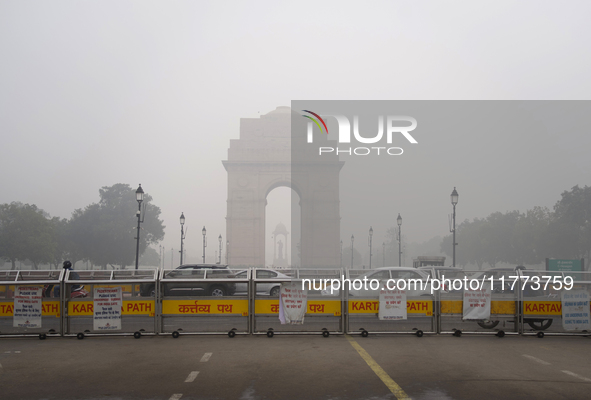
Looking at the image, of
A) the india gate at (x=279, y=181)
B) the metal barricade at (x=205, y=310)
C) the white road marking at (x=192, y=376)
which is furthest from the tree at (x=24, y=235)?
the white road marking at (x=192, y=376)

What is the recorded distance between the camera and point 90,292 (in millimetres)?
11805

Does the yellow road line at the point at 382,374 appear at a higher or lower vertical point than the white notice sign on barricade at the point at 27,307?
lower

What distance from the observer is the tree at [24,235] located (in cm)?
6062

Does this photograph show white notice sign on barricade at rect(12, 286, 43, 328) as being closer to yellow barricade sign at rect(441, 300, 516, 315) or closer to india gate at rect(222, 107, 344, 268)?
yellow barricade sign at rect(441, 300, 516, 315)

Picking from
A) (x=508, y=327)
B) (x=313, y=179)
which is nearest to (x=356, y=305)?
(x=508, y=327)

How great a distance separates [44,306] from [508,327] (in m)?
9.97

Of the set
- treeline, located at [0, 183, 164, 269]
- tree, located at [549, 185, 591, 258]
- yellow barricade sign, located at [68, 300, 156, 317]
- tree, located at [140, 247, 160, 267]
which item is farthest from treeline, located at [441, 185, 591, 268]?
tree, located at [140, 247, 160, 267]

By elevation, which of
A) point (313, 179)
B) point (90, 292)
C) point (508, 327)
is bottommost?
point (508, 327)

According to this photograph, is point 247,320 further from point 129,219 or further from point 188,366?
point 129,219

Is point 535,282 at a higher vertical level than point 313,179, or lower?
lower

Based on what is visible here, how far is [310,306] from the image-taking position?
11.5 metres

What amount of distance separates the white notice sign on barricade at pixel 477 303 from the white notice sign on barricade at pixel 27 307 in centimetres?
882

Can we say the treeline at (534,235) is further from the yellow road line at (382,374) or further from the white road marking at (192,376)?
the white road marking at (192,376)

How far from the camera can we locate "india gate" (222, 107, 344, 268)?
2625 inches
